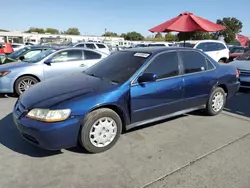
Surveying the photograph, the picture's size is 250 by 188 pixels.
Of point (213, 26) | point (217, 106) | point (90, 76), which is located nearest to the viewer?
point (90, 76)

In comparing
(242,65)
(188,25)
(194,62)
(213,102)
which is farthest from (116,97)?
(188,25)

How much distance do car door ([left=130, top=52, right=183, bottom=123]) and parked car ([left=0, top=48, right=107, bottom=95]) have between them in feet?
12.0

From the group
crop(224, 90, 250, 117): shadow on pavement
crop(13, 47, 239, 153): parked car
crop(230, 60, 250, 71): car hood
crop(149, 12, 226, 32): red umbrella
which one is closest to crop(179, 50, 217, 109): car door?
crop(13, 47, 239, 153): parked car

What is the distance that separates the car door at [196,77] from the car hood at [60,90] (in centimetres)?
152

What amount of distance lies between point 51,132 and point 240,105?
4669mm

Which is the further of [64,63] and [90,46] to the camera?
[90,46]

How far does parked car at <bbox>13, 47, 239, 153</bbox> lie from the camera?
2.83 metres

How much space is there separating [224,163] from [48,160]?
7.64ft

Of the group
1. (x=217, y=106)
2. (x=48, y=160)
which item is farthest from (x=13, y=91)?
(x=217, y=106)

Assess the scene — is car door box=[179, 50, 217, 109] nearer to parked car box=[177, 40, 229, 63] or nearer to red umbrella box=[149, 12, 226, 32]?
red umbrella box=[149, 12, 226, 32]

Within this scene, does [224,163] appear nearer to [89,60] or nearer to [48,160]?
[48,160]

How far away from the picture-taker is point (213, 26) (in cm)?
807

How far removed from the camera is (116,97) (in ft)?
10.4

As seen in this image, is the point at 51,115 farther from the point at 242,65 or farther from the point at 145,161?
the point at 242,65
